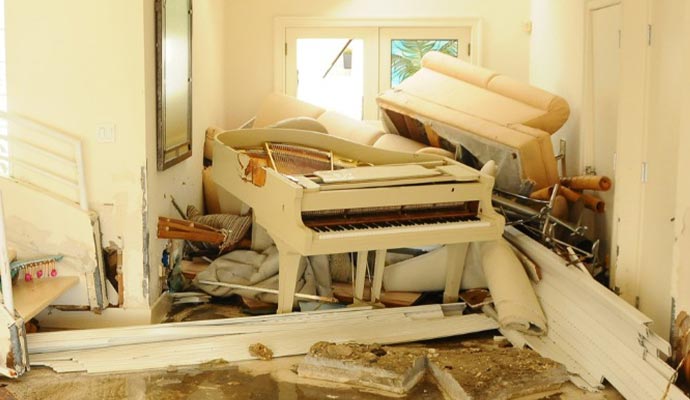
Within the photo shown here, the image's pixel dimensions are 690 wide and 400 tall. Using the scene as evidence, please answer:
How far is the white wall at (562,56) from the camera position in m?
6.82

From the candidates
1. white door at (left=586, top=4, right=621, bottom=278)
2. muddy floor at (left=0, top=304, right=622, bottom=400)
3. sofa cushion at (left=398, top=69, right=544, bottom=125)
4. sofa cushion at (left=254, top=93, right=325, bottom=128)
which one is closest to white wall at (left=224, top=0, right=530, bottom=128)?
sofa cushion at (left=254, top=93, right=325, bottom=128)

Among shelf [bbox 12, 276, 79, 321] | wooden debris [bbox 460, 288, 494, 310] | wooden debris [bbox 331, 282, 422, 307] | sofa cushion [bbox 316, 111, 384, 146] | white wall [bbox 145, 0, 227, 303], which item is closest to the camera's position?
shelf [bbox 12, 276, 79, 321]

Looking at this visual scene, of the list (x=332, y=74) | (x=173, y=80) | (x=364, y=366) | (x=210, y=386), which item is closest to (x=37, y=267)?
(x=210, y=386)

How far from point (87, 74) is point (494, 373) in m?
2.82

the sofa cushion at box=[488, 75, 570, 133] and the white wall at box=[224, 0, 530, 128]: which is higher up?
the white wall at box=[224, 0, 530, 128]

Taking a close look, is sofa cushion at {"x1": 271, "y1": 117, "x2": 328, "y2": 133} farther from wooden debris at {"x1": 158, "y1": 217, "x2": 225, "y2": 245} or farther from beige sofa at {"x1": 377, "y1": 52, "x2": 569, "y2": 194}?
wooden debris at {"x1": 158, "y1": 217, "x2": 225, "y2": 245}

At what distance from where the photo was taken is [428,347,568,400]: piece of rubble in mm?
4230

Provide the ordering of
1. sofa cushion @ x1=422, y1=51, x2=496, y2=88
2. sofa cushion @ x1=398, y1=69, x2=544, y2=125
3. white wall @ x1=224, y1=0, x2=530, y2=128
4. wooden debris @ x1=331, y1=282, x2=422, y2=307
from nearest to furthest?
1. wooden debris @ x1=331, y1=282, x2=422, y2=307
2. sofa cushion @ x1=398, y1=69, x2=544, y2=125
3. sofa cushion @ x1=422, y1=51, x2=496, y2=88
4. white wall @ x1=224, y1=0, x2=530, y2=128

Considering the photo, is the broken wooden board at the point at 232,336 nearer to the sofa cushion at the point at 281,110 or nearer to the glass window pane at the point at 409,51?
the sofa cushion at the point at 281,110

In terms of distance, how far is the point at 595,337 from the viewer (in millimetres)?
4648

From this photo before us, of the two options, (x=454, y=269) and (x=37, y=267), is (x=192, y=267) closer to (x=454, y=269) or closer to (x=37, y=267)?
(x=37, y=267)

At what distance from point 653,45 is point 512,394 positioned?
2.05m

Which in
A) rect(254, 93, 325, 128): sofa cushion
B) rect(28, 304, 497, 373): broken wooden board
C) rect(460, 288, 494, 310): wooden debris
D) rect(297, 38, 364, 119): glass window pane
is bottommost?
rect(28, 304, 497, 373): broken wooden board

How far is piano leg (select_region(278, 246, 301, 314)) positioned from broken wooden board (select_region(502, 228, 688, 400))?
129 cm
